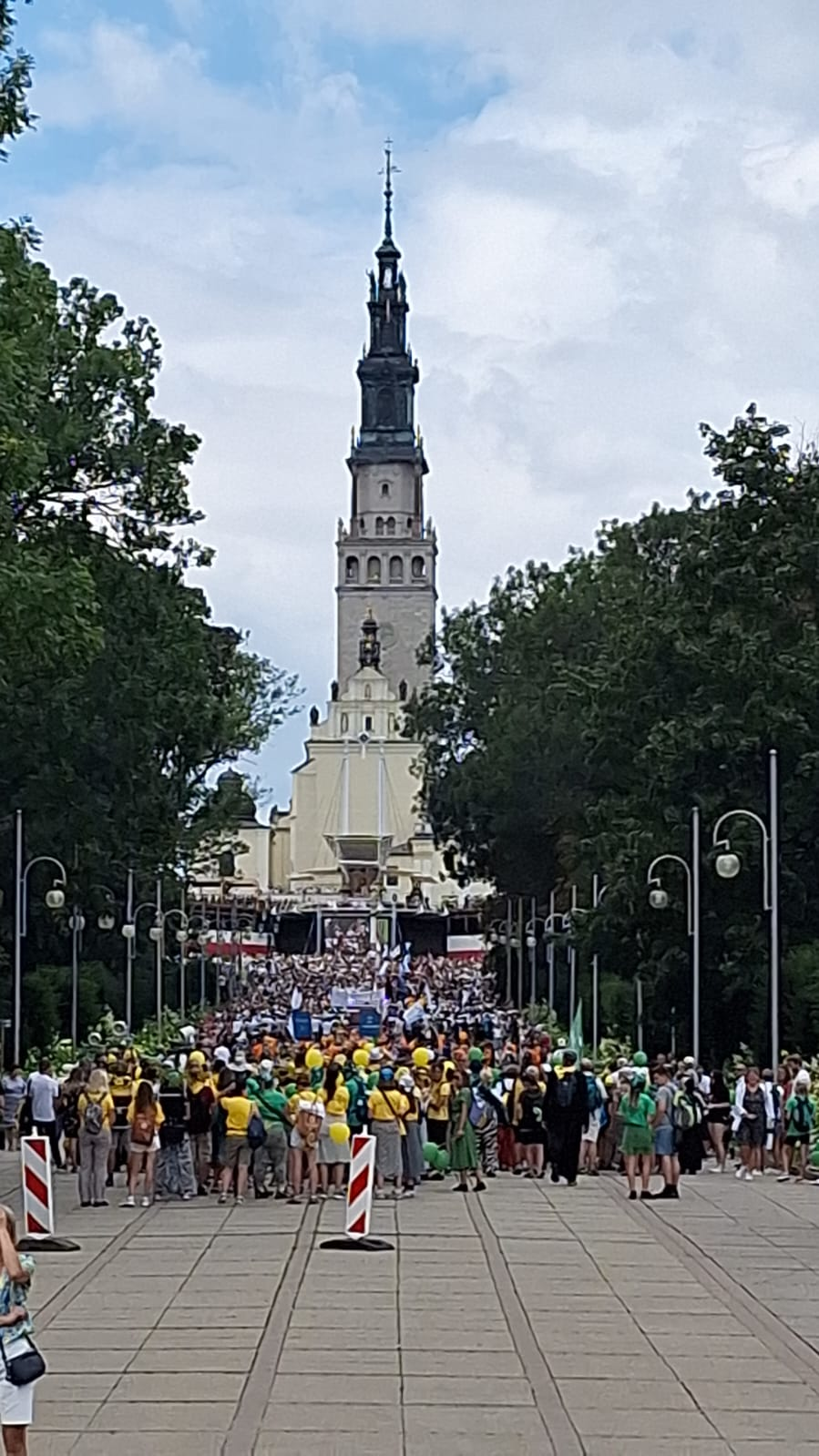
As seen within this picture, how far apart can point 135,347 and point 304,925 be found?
319 feet

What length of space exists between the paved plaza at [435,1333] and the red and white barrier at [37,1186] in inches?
20.5

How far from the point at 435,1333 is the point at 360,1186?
5.31 metres

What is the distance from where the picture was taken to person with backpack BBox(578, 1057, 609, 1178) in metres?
29.0

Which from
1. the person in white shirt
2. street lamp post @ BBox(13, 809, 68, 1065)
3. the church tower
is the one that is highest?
the church tower

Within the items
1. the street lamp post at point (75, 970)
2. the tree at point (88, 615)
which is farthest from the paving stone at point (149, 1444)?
the street lamp post at point (75, 970)

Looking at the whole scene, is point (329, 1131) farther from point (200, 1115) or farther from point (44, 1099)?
point (44, 1099)

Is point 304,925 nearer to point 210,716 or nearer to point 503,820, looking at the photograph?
point 503,820

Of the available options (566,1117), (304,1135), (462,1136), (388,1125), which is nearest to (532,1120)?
(566,1117)

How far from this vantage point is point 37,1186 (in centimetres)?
2084

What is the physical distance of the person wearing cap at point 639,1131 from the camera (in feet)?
86.6

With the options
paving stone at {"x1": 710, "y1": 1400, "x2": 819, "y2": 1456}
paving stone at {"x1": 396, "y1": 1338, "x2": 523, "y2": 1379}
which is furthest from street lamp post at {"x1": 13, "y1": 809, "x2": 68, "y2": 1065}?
paving stone at {"x1": 710, "y1": 1400, "x2": 819, "y2": 1456}

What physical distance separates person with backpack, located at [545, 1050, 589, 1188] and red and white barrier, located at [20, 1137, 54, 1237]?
7.95 m

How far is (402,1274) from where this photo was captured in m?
19.3

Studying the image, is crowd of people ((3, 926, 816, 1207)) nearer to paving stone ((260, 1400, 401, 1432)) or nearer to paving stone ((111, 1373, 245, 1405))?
paving stone ((111, 1373, 245, 1405))
